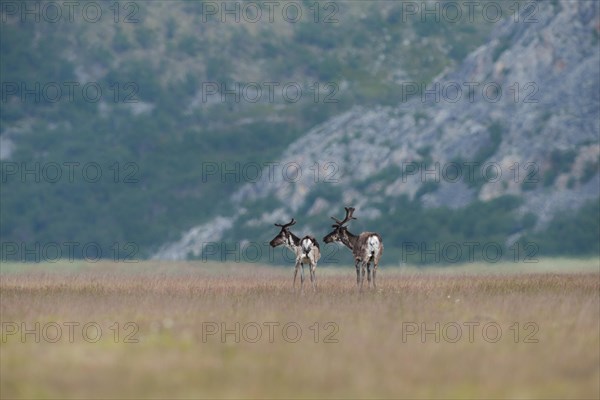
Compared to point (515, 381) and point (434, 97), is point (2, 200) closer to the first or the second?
point (434, 97)

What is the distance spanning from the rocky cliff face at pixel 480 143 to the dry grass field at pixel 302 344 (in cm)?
10963

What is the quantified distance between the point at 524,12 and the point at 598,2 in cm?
1234

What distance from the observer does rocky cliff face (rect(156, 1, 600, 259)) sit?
15038cm

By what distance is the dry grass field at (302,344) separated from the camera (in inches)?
915

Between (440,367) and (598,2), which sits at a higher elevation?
(598,2)

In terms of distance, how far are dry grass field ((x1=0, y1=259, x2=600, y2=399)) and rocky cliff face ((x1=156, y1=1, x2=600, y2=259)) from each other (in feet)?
360

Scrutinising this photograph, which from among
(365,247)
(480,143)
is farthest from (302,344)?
(480,143)

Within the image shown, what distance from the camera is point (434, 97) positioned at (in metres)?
175

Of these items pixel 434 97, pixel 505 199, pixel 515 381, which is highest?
pixel 434 97

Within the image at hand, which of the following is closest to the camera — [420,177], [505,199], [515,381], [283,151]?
[515,381]

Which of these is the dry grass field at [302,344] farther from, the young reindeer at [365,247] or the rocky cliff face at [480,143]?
the rocky cliff face at [480,143]

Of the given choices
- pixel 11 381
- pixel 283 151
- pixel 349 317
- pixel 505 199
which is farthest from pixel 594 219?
pixel 11 381

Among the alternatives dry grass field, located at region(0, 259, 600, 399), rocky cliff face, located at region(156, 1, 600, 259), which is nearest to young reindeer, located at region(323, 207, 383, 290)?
dry grass field, located at region(0, 259, 600, 399)

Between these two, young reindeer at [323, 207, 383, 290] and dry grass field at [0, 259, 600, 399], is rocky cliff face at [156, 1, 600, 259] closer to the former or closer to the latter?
young reindeer at [323, 207, 383, 290]
